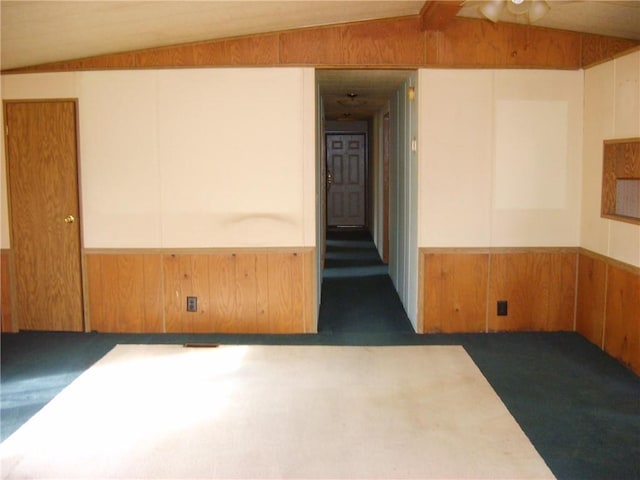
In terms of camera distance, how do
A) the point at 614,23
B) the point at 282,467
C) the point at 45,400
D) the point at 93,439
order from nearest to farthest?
1. the point at 282,467
2. the point at 93,439
3. the point at 45,400
4. the point at 614,23

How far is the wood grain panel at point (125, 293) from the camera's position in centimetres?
524

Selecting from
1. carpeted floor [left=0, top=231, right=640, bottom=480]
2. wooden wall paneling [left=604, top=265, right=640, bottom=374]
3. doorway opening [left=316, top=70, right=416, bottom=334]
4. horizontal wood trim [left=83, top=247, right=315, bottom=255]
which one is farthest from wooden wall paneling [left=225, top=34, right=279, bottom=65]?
wooden wall paneling [left=604, top=265, right=640, bottom=374]

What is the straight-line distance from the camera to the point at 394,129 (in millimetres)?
6895

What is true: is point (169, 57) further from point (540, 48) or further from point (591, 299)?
point (591, 299)

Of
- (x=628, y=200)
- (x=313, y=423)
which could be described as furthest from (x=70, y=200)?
(x=628, y=200)

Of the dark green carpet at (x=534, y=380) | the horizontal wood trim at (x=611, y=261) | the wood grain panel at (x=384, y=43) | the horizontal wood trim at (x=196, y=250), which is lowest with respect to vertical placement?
the dark green carpet at (x=534, y=380)

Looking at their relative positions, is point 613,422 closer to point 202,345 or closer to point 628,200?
point 628,200

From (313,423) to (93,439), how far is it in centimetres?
113

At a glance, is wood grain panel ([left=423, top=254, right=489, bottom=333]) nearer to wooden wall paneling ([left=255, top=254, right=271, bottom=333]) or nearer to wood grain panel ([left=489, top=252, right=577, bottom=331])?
wood grain panel ([left=489, top=252, right=577, bottom=331])

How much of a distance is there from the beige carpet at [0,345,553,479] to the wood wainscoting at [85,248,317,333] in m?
0.64

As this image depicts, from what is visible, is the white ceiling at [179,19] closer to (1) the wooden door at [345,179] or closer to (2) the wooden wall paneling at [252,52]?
(2) the wooden wall paneling at [252,52]

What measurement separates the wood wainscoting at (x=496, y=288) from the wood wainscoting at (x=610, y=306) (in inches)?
5.7

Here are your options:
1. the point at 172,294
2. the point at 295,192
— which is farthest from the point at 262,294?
the point at 295,192

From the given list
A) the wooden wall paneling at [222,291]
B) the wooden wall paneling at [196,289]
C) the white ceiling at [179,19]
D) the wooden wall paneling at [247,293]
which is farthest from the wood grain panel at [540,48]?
the wooden wall paneling at [196,289]
